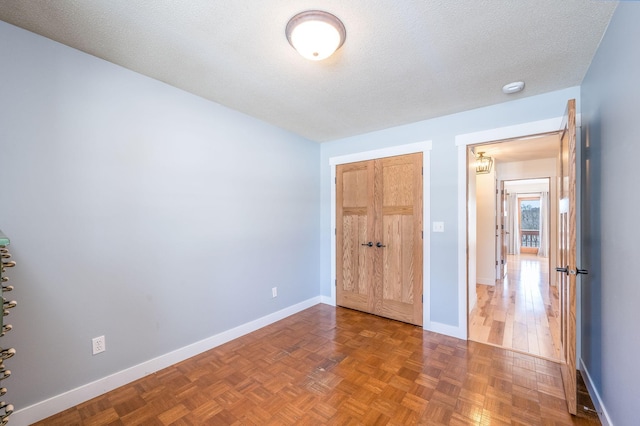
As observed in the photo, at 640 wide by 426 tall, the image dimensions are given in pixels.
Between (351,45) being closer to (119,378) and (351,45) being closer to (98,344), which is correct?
(98,344)

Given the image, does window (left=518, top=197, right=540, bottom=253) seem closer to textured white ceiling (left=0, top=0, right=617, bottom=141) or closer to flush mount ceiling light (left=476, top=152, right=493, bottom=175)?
flush mount ceiling light (left=476, top=152, right=493, bottom=175)

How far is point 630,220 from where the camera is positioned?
1289 millimetres

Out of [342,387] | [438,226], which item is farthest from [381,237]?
[342,387]

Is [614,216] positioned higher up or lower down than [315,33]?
lower down

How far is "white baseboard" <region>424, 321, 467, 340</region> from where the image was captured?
2.81m

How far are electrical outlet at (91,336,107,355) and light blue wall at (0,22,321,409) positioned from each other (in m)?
0.04

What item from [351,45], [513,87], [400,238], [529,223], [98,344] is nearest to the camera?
[351,45]

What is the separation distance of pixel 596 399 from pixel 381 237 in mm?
2153

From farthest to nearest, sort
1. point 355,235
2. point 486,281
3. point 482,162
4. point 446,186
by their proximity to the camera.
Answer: point 486,281
point 482,162
point 355,235
point 446,186

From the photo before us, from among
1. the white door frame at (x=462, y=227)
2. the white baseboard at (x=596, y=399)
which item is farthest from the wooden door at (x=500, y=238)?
the white baseboard at (x=596, y=399)

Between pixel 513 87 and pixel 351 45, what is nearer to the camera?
pixel 351 45

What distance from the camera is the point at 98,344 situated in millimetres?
1917

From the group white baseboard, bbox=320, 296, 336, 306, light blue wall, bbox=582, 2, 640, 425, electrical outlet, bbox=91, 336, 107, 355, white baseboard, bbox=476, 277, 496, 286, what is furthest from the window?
electrical outlet, bbox=91, 336, 107, 355

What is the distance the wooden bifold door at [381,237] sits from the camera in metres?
3.14
